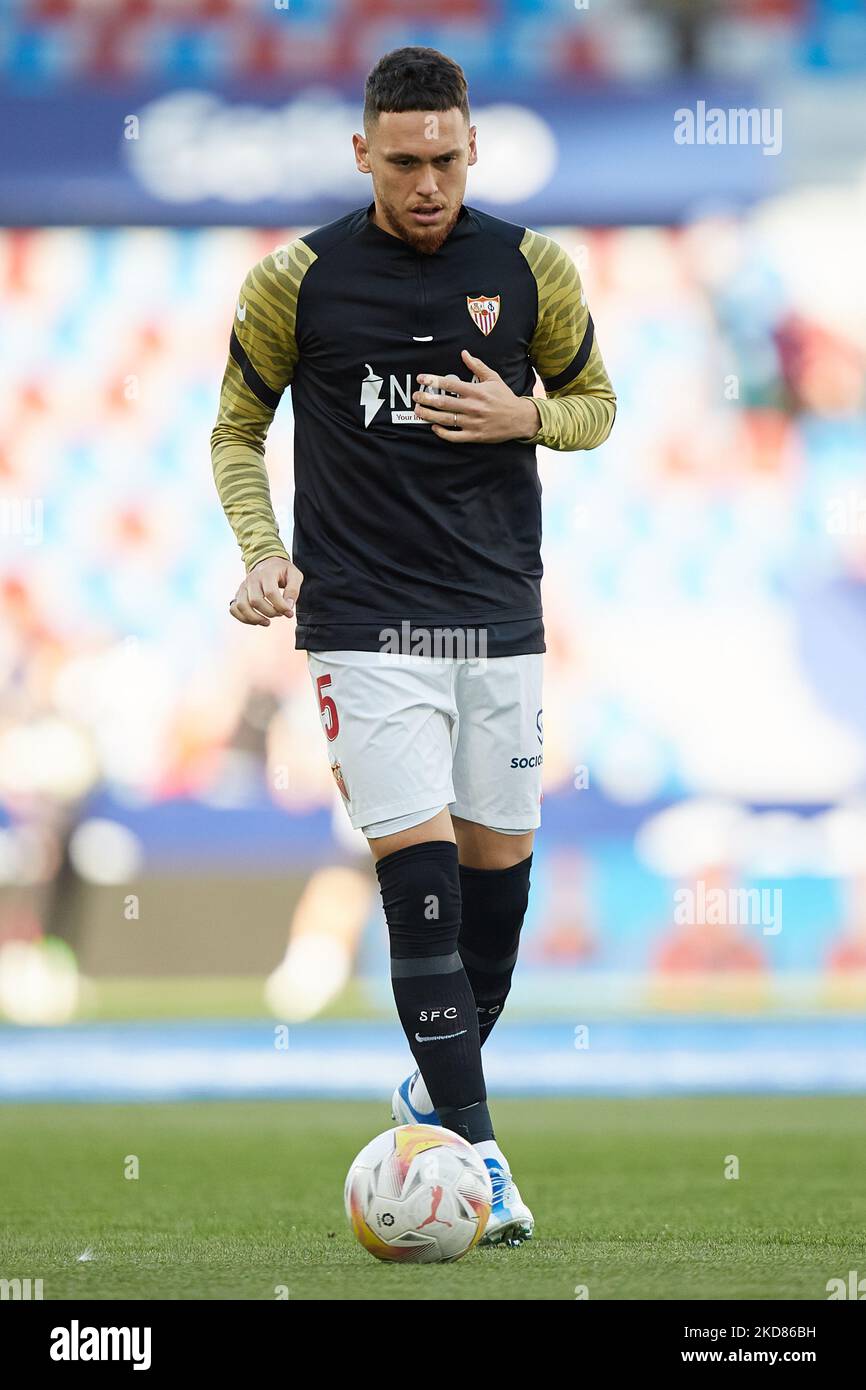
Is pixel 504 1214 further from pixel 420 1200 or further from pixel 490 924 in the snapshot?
pixel 490 924

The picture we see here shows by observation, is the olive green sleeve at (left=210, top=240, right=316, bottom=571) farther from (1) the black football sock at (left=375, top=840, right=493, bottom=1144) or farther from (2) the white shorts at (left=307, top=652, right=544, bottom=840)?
(1) the black football sock at (left=375, top=840, right=493, bottom=1144)

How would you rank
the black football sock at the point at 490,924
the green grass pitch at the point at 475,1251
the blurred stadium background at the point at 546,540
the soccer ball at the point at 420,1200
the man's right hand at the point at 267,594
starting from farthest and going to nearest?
the blurred stadium background at the point at 546,540 < the black football sock at the point at 490,924 < the man's right hand at the point at 267,594 < the soccer ball at the point at 420,1200 < the green grass pitch at the point at 475,1251

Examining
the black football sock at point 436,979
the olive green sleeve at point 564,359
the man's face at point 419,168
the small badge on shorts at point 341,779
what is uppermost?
the man's face at point 419,168

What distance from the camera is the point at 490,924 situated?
334 cm

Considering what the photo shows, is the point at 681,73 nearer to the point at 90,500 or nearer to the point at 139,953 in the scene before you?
the point at 90,500

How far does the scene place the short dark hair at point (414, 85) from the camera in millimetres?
2975

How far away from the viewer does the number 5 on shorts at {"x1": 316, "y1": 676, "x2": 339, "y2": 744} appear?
3.08 m

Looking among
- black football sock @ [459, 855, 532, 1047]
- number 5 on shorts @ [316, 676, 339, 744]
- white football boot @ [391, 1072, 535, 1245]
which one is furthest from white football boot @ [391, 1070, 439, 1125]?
number 5 on shorts @ [316, 676, 339, 744]

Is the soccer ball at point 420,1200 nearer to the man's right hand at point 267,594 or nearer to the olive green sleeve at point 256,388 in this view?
the man's right hand at point 267,594

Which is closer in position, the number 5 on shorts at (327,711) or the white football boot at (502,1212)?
the white football boot at (502,1212)

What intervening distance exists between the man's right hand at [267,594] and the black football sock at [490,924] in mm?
625

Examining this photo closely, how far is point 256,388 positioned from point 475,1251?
1.44 meters

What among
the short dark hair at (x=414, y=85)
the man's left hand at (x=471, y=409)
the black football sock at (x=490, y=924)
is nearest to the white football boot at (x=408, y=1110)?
the black football sock at (x=490, y=924)

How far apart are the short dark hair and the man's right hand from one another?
2.34 feet
